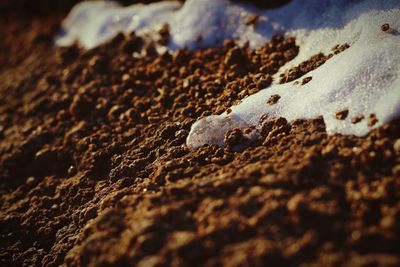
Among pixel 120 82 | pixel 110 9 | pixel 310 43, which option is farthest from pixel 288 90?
pixel 110 9

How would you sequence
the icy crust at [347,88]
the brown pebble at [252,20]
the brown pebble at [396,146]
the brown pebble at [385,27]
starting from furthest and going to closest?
the brown pebble at [252,20] < the brown pebble at [385,27] < the icy crust at [347,88] < the brown pebble at [396,146]

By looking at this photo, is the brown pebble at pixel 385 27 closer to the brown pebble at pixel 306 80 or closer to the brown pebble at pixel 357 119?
the brown pebble at pixel 306 80

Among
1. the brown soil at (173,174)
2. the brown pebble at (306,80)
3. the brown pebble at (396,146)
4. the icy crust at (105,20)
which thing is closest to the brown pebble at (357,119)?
the brown soil at (173,174)

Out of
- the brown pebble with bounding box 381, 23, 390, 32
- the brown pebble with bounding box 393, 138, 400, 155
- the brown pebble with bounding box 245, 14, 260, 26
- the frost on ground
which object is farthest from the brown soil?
the brown pebble with bounding box 381, 23, 390, 32

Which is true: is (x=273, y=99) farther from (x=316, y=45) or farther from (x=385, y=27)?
(x=385, y=27)

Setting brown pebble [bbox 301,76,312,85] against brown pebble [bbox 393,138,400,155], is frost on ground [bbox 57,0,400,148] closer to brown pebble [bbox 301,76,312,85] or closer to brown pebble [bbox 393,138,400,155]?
brown pebble [bbox 301,76,312,85]

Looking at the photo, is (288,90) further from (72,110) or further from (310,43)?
(72,110)

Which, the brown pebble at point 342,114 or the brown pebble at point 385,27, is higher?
the brown pebble at point 385,27
